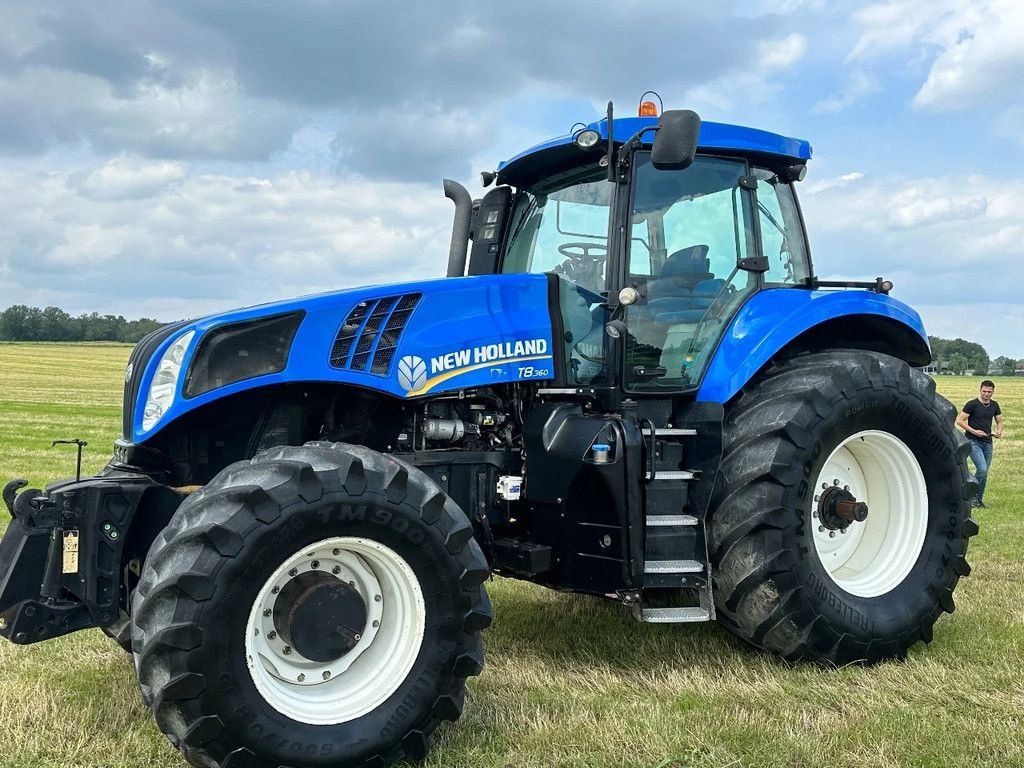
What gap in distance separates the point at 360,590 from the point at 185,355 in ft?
3.91

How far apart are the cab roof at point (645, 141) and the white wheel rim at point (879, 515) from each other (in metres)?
1.60

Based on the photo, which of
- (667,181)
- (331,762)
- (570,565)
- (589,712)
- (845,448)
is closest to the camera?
(331,762)

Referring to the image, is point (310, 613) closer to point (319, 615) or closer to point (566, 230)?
point (319, 615)

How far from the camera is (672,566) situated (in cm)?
486

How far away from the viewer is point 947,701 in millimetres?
4586

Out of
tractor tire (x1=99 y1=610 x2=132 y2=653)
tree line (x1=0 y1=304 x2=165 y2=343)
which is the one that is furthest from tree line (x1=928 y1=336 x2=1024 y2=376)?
tractor tire (x1=99 y1=610 x2=132 y2=653)

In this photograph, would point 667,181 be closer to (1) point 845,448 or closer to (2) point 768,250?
(2) point 768,250

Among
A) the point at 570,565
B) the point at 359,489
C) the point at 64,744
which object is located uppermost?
the point at 359,489

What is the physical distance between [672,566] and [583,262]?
156 cm

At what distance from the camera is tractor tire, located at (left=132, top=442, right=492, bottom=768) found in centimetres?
354

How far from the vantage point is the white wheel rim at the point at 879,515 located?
5.55m

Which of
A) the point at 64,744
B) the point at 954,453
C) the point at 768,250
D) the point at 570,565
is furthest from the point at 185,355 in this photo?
the point at 954,453

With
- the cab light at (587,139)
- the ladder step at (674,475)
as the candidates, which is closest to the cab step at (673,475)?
the ladder step at (674,475)

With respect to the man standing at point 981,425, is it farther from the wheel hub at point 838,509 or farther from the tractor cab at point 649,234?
the wheel hub at point 838,509
